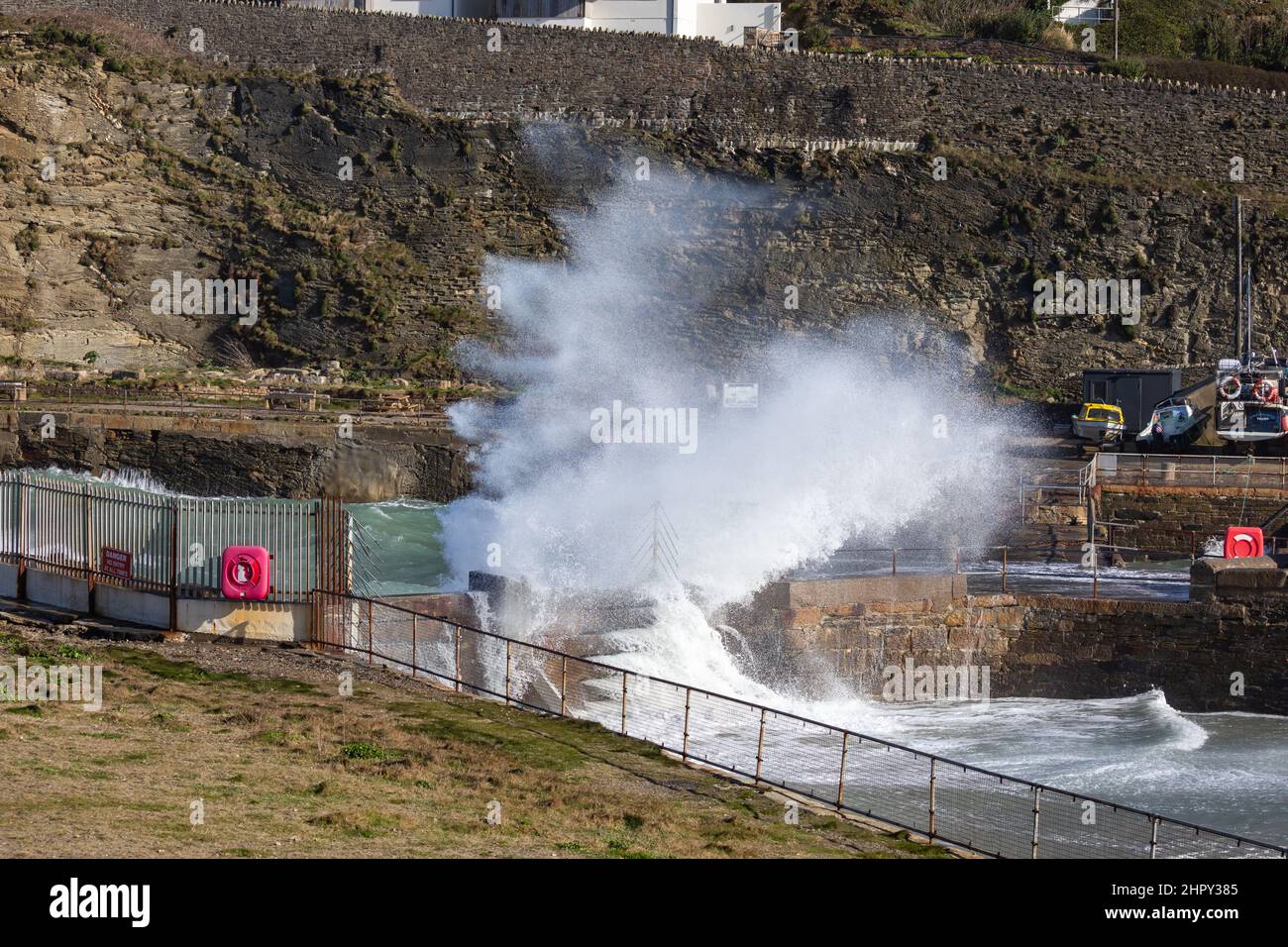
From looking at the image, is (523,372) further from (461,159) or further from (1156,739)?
(1156,739)

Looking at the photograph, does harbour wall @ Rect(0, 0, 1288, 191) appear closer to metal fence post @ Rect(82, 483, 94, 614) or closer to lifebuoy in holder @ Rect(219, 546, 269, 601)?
metal fence post @ Rect(82, 483, 94, 614)

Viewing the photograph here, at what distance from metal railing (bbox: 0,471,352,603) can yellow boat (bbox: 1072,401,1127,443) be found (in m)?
31.7

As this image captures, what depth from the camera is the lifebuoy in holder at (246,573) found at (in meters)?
Result: 24.8

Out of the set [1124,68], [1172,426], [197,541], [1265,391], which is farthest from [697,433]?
[1124,68]

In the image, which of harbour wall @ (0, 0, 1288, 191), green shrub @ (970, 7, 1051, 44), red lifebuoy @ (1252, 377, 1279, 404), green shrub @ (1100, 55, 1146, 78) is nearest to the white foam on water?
harbour wall @ (0, 0, 1288, 191)

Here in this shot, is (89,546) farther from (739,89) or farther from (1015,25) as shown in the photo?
(1015,25)

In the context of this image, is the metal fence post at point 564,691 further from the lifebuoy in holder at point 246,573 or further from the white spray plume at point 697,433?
the white spray plume at point 697,433

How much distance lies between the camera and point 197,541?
2548cm

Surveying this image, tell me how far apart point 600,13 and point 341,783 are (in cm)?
5895

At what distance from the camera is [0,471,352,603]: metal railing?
25.2 meters

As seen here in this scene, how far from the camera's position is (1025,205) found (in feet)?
226

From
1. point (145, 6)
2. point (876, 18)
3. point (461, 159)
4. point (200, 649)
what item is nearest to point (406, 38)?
point (461, 159)

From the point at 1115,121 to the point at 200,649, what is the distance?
5308cm

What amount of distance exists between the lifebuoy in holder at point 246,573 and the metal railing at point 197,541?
0.31m
